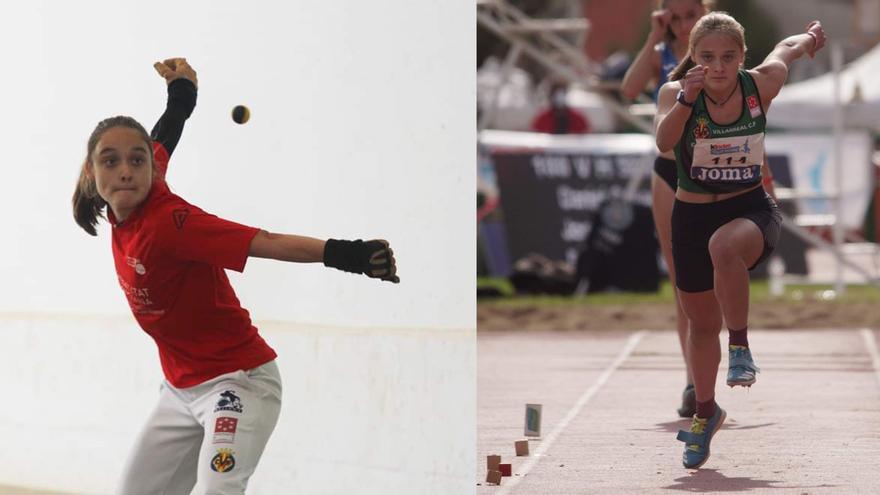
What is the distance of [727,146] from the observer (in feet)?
21.5

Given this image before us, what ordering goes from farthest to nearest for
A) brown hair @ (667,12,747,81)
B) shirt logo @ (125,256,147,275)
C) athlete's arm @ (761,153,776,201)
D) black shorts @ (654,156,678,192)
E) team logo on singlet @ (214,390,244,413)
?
black shorts @ (654,156,678,192)
athlete's arm @ (761,153,776,201)
brown hair @ (667,12,747,81)
shirt logo @ (125,256,147,275)
team logo on singlet @ (214,390,244,413)

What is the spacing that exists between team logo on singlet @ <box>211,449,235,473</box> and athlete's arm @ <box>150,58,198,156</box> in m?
1.39

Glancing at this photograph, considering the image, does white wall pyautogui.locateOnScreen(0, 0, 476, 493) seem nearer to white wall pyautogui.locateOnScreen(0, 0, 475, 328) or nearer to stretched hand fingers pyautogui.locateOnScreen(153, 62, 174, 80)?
white wall pyautogui.locateOnScreen(0, 0, 475, 328)

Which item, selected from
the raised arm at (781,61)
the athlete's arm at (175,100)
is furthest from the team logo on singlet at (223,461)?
the raised arm at (781,61)

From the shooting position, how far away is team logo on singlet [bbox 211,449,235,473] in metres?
5.11

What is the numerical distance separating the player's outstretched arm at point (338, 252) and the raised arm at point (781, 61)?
84.9 inches

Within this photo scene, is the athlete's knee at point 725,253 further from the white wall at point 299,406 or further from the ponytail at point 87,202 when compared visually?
the ponytail at point 87,202

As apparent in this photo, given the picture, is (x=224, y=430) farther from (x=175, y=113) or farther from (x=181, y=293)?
(x=175, y=113)

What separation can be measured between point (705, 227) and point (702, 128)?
41 centimetres

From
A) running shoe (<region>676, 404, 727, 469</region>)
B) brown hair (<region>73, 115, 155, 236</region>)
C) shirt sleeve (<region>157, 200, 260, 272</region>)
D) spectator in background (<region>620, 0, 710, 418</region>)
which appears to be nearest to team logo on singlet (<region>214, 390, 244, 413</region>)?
shirt sleeve (<region>157, 200, 260, 272</region>)

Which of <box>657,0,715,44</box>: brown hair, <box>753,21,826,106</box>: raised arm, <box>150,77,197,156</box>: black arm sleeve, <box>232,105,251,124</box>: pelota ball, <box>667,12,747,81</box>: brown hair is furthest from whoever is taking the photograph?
<box>657,0,715,44</box>: brown hair

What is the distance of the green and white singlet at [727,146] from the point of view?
652 cm

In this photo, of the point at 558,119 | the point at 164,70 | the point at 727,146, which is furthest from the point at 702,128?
the point at 558,119

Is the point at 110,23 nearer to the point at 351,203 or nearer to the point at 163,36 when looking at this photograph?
the point at 163,36
